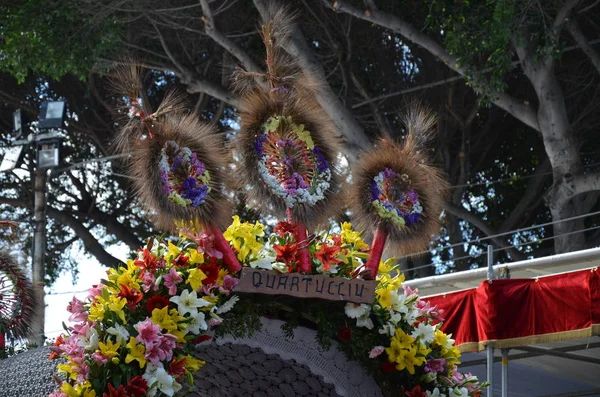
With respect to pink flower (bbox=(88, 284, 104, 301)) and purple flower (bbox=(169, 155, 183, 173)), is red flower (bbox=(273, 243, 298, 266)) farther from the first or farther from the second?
pink flower (bbox=(88, 284, 104, 301))

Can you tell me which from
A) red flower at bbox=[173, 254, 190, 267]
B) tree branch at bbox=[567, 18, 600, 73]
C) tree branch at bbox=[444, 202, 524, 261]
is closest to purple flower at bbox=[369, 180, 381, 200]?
red flower at bbox=[173, 254, 190, 267]

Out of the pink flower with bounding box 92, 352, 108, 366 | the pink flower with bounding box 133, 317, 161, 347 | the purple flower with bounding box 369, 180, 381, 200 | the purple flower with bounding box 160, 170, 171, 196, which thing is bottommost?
the pink flower with bounding box 92, 352, 108, 366

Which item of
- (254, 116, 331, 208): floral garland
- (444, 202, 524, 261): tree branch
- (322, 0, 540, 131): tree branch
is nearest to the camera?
(254, 116, 331, 208): floral garland

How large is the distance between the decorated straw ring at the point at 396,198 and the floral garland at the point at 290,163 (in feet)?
0.97

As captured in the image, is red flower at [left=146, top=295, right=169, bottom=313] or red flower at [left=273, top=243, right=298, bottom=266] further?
red flower at [left=273, top=243, right=298, bottom=266]

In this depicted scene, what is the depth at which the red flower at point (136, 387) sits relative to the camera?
4988 mm

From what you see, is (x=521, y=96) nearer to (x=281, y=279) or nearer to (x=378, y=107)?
(x=378, y=107)

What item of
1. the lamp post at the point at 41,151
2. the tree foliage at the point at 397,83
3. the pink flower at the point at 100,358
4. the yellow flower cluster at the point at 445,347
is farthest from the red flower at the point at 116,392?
the lamp post at the point at 41,151

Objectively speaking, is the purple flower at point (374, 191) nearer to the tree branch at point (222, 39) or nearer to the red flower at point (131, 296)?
the red flower at point (131, 296)

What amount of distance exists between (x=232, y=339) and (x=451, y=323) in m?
4.97

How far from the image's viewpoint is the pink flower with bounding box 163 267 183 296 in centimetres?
525

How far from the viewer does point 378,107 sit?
1886 centimetres

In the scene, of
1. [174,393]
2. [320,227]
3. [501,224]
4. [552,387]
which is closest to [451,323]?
[552,387]

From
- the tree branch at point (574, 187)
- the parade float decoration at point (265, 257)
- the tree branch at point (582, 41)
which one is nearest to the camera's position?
the parade float decoration at point (265, 257)
